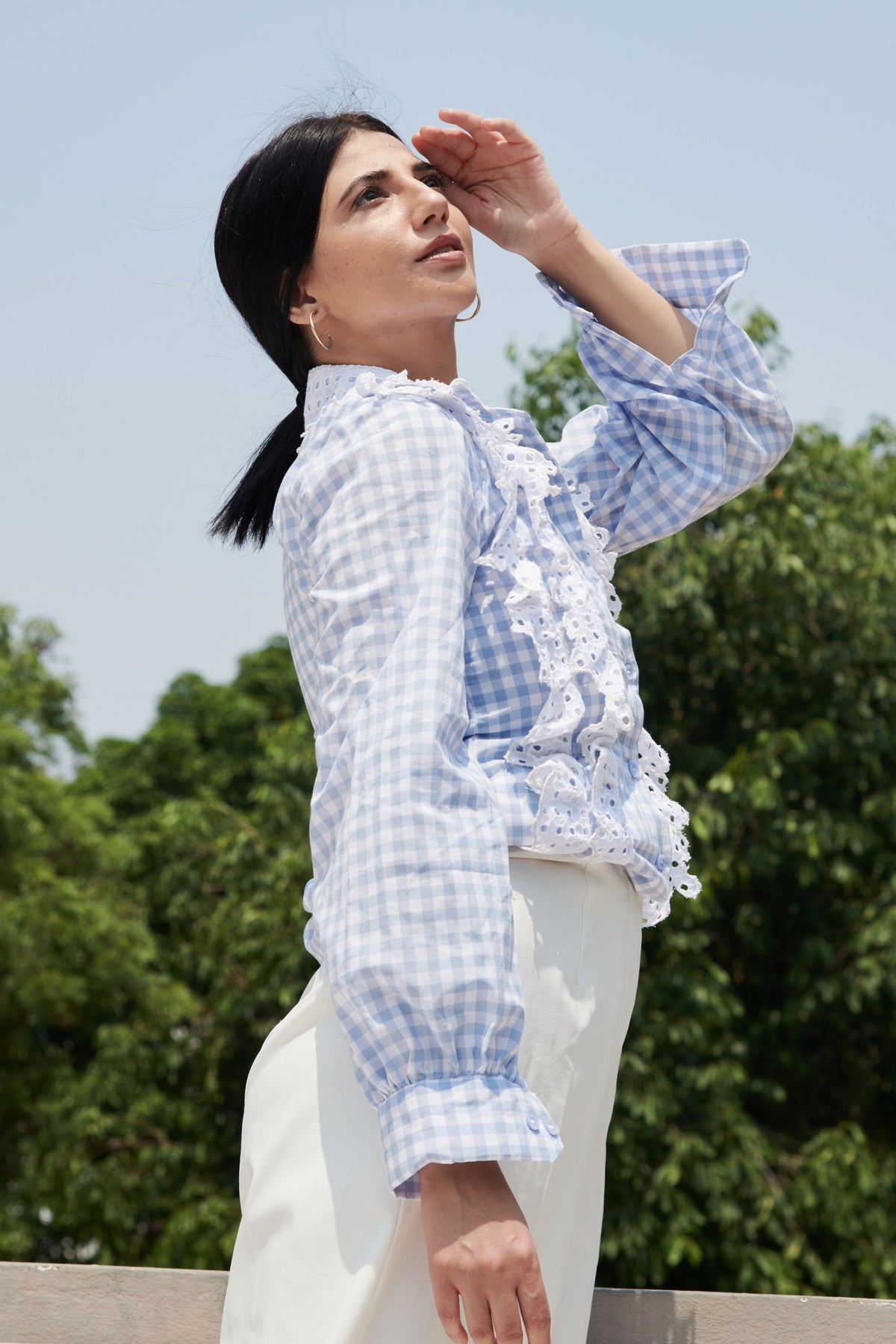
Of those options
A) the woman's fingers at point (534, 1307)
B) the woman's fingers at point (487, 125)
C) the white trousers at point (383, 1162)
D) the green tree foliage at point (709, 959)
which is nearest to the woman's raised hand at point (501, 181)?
the woman's fingers at point (487, 125)

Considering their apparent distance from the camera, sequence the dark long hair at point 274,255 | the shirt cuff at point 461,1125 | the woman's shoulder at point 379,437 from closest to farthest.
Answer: the shirt cuff at point 461,1125
the woman's shoulder at point 379,437
the dark long hair at point 274,255

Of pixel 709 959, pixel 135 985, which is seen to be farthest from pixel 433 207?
pixel 135 985

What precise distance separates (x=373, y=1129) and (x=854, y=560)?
417cm

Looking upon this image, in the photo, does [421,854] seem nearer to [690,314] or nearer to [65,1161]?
[690,314]

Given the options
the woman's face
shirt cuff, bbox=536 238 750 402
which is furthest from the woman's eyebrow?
shirt cuff, bbox=536 238 750 402

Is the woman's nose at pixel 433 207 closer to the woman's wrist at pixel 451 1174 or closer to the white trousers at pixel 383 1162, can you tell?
the white trousers at pixel 383 1162

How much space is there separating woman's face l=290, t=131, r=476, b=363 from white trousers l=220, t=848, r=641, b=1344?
54 cm

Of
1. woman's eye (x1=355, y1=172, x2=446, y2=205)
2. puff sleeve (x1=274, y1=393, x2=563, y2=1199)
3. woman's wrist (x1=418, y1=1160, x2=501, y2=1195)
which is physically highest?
woman's eye (x1=355, y1=172, x2=446, y2=205)

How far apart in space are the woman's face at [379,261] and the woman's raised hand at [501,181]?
0.09m

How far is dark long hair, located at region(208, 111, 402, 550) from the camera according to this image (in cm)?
138

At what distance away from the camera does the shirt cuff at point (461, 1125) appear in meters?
0.90

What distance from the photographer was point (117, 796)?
9234mm

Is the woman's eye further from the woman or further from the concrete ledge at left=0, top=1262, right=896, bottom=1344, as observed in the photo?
the concrete ledge at left=0, top=1262, right=896, bottom=1344

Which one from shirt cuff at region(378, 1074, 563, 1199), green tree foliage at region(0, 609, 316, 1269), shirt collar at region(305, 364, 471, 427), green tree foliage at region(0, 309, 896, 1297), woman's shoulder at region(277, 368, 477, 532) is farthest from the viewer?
green tree foliage at region(0, 609, 316, 1269)
